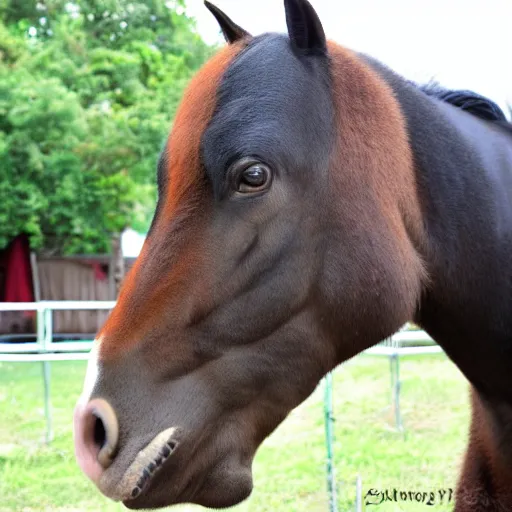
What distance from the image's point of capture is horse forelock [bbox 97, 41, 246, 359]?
154cm

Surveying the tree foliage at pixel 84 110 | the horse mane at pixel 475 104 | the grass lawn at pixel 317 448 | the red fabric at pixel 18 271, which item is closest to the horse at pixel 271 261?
the horse mane at pixel 475 104

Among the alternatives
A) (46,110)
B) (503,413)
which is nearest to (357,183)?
(503,413)

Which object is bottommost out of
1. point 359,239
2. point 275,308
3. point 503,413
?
point 503,413

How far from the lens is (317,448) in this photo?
6059mm

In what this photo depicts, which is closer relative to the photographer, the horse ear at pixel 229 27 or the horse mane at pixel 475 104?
the horse ear at pixel 229 27

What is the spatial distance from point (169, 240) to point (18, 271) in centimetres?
1351

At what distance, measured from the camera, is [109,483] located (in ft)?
4.73

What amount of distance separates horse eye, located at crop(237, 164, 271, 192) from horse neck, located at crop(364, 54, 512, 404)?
0.47m

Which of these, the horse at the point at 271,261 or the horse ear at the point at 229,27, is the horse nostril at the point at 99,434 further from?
the horse ear at the point at 229,27

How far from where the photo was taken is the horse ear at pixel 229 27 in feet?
6.12

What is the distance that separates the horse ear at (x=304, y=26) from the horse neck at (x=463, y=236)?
261 millimetres

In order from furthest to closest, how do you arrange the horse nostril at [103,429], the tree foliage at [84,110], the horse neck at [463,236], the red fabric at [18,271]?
the red fabric at [18,271] → the tree foliage at [84,110] → the horse neck at [463,236] → the horse nostril at [103,429]

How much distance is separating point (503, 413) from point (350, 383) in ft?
20.2

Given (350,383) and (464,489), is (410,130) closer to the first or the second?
(464,489)
